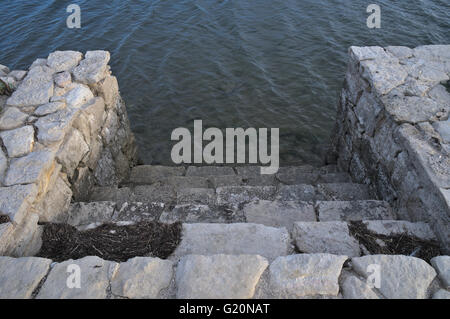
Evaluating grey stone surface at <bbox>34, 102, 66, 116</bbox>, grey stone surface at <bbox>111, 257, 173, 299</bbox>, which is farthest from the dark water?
grey stone surface at <bbox>111, 257, 173, 299</bbox>

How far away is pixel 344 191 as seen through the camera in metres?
5.65

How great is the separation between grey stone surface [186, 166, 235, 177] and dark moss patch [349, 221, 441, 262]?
11.6 ft

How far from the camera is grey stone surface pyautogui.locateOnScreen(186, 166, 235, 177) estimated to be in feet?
23.6

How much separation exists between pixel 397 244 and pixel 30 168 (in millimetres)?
4155

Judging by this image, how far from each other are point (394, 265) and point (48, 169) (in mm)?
3857

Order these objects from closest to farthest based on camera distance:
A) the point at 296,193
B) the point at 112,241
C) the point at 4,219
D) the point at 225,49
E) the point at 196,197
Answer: the point at 4,219 → the point at 112,241 → the point at 196,197 → the point at 296,193 → the point at 225,49

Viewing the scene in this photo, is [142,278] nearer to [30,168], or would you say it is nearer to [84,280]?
[84,280]

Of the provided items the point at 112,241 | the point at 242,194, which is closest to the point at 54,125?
the point at 112,241

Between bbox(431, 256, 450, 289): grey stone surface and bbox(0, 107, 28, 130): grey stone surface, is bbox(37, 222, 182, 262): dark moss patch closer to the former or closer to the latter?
bbox(0, 107, 28, 130): grey stone surface

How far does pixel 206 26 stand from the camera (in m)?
11.4

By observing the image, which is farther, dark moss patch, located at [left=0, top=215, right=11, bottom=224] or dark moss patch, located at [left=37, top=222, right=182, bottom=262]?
dark moss patch, located at [left=37, top=222, right=182, bottom=262]
